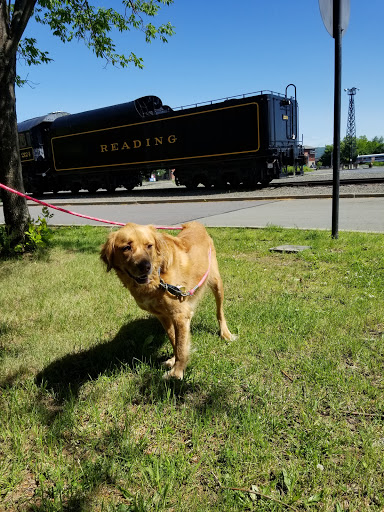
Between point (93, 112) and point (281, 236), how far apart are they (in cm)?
1957

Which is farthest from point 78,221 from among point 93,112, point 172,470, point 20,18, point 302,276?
point 93,112

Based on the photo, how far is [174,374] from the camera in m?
2.53

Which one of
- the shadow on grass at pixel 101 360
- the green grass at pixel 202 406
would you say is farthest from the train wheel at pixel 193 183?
the shadow on grass at pixel 101 360

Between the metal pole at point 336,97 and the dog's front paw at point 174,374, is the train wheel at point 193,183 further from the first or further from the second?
the dog's front paw at point 174,374

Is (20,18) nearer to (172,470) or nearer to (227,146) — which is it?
(172,470)

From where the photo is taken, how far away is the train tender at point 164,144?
57.2 feet

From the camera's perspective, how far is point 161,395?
2.34m

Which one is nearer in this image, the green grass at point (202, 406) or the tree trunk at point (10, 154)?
the green grass at point (202, 406)

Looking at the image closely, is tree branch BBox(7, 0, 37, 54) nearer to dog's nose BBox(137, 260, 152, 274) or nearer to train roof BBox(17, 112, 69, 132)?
dog's nose BBox(137, 260, 152, 274)

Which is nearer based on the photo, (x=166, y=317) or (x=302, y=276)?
(x=166, y=317)

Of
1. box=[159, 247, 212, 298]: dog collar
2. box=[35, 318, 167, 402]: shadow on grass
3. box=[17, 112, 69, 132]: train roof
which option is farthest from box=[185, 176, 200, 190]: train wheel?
box=[159, 247, 212, 298]: dog collar

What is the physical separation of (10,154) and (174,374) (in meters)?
4.98

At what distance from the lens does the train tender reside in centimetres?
1744

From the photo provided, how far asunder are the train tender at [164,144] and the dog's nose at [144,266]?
1587cm
